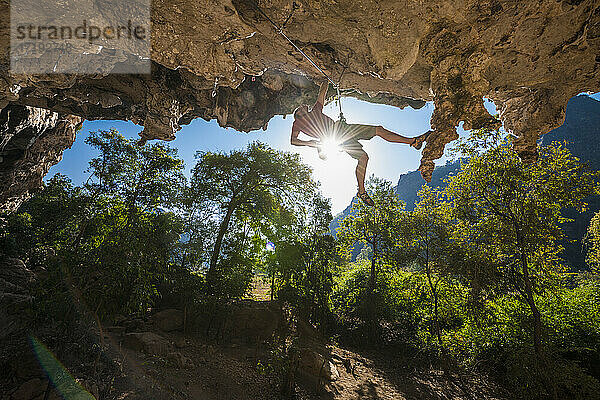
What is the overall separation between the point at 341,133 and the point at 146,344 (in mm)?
7325

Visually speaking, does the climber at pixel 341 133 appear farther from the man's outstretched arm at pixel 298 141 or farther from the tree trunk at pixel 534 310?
the tree trunk at pixel 534 310

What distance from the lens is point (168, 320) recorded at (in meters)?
8.10

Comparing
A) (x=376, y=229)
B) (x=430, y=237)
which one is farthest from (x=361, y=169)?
(x=376, y=229)

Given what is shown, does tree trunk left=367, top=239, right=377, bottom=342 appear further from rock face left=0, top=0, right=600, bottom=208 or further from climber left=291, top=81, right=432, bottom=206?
rock face left=0, top=0, right=600, bottom=208

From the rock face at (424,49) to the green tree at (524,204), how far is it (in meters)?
2.28

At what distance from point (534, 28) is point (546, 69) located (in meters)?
0.78

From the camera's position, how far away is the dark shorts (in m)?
4.13

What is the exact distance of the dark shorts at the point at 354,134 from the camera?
13.5ft

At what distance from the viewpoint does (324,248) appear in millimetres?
10570

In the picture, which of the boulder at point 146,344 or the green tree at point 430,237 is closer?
the boulder at point 146,344

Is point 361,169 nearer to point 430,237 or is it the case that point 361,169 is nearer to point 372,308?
point 430,237

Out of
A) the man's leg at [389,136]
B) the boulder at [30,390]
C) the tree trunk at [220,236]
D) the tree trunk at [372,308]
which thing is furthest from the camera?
the tree trunk at [220,236]

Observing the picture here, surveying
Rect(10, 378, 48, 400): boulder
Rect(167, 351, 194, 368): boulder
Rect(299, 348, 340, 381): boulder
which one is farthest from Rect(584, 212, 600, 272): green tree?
Rect(10, 378, 48, 400): boulder

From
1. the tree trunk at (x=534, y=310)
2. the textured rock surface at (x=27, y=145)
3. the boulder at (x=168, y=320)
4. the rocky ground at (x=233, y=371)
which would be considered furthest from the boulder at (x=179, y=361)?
the textured rock surface at (x=27, y=145)
